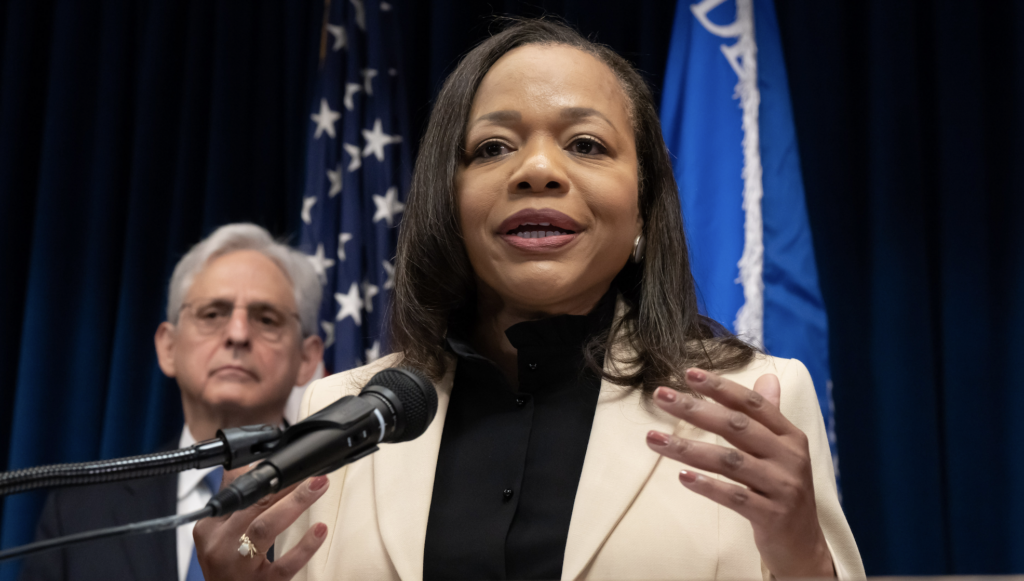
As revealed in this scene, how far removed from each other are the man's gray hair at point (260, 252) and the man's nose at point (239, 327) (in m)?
0.18

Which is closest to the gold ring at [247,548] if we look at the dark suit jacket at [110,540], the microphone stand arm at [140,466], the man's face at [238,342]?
the microphone stand arm at [140,466]

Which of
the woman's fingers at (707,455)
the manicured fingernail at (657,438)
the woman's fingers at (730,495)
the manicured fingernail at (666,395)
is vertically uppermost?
the manicured fingernail at (666,395)

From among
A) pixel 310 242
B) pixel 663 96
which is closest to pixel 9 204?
pixel 310 242

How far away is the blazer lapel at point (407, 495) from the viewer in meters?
1.26

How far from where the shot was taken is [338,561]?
1.31m

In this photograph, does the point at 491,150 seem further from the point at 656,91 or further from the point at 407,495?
the point at 656,91

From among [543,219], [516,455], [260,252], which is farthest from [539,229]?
[260,252]

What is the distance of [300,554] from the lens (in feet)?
3.69

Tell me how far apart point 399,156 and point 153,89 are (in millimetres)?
1048

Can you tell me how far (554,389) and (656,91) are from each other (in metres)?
1.63

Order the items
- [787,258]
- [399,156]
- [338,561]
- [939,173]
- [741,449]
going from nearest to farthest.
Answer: [741,449]
[338,561]
[787,258]
[939,173]
[399,156]

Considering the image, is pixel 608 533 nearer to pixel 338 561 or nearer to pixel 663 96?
pixel 338 561

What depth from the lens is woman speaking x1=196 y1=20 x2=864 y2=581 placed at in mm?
1140

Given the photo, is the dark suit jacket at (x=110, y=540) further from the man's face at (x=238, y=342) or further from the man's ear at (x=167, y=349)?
the man's ear at (x=167, y=349)
